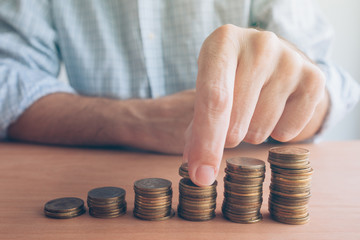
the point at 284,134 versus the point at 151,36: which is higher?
the point at 151,36

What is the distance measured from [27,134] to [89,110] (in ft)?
0.93

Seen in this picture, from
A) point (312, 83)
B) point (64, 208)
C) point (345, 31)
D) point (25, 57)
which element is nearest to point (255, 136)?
point (312, 83)

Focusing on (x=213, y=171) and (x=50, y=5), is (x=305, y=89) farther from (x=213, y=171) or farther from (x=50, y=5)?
(x=50, y=5)

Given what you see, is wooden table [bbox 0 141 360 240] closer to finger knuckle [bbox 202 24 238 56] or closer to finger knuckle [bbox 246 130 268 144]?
finger knuckle [bbox 246 130 268 144]

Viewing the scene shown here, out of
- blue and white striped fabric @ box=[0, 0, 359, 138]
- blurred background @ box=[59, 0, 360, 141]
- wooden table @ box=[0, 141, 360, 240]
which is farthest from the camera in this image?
blurred background @ box=[59, 0, 360, 141]

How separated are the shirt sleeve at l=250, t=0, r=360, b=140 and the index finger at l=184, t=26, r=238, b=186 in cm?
94

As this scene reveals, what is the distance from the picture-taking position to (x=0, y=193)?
0.80 meters

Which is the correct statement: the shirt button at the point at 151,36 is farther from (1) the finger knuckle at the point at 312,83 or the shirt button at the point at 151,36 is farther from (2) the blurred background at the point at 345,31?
(2) the blurred background at the point at 345,31

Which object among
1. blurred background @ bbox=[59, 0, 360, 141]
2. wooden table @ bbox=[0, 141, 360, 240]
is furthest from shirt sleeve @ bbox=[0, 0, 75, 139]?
blurred background @ bbox=[59, 0, 360, 141]

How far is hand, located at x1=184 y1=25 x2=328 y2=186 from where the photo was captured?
646 millimetres

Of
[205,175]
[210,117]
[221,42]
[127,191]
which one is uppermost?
[221,42]

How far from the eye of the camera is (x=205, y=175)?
2.11ft

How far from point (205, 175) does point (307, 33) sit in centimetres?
120

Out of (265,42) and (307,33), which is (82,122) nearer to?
(265,42)
